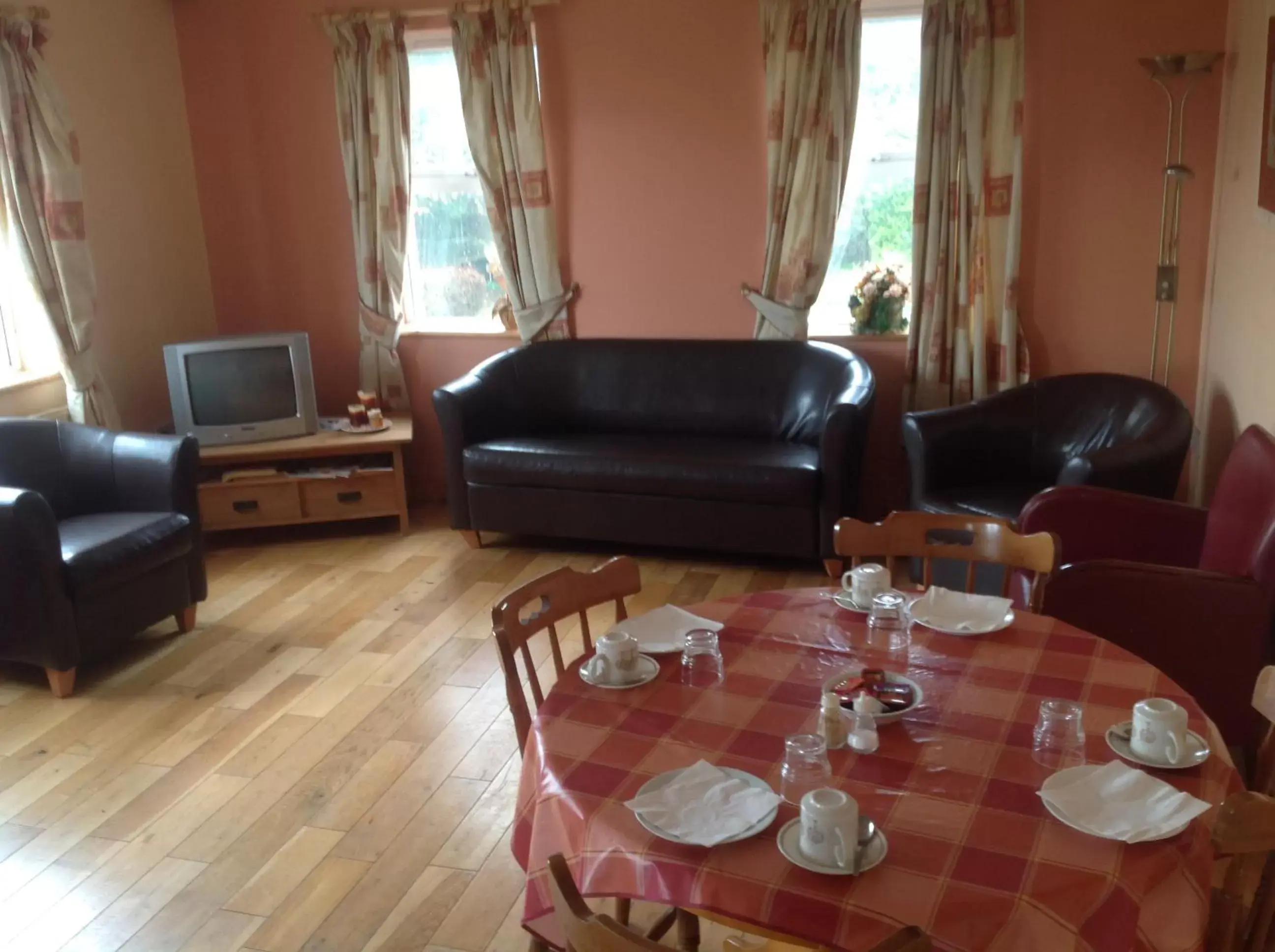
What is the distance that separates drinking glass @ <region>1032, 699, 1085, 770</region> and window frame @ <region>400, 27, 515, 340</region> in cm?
405

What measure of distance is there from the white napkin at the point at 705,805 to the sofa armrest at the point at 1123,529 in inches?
77.1

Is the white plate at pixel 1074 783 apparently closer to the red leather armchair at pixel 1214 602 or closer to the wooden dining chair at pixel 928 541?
the wooden dining chair at pixel 928 541

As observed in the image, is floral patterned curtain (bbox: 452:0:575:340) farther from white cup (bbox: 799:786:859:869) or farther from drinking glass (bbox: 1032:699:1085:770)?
white cup (bbox: 799:786:859:869)

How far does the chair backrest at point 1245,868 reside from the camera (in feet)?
4.40

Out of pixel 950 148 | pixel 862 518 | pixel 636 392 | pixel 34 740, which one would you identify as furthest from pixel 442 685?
pixel 950 148

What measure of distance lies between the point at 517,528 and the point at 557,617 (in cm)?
266

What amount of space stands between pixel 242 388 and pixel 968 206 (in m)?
3.32

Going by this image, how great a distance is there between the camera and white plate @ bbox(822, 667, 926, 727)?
1.75 meters

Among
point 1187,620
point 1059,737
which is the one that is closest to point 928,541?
point 1187,620

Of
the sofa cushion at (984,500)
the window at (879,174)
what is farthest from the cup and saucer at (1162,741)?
the window at (879,174)

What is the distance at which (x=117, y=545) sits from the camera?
3.69 m

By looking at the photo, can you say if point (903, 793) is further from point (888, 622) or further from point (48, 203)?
point (48, 203)

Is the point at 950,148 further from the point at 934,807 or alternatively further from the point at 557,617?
the point at 934,807

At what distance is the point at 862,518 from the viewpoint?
505 centimetres
